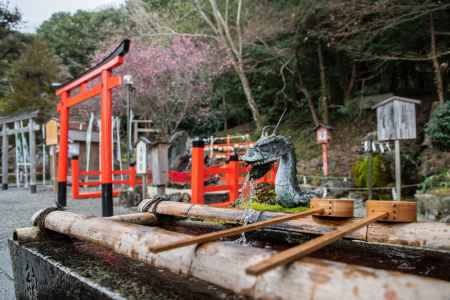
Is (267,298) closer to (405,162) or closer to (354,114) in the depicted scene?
(405,162)

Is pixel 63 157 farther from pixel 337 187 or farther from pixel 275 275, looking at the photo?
pixel 275 275

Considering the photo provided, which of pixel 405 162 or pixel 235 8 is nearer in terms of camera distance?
pixel 405 162

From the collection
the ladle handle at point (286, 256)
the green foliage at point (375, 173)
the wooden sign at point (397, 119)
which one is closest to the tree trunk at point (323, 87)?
the green foliage at point (375, 173)

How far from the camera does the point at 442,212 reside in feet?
20.3

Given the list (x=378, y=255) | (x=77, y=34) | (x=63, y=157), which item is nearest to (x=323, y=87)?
(x=63, y=157)

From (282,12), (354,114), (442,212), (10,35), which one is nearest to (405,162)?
(442,212)

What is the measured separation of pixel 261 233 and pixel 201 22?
602 inches

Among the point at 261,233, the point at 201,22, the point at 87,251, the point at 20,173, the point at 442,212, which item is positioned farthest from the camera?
the point at 201,22

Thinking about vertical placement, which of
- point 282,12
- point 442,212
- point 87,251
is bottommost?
point 442,212

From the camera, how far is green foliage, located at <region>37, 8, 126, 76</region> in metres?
22.3

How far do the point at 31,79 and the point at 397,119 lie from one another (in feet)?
59.0

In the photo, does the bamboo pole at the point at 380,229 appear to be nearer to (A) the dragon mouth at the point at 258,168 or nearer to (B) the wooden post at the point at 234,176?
(A) the dragon mouth at the point at 258,168

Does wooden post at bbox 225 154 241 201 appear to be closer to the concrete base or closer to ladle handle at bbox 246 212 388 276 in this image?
the concrete base

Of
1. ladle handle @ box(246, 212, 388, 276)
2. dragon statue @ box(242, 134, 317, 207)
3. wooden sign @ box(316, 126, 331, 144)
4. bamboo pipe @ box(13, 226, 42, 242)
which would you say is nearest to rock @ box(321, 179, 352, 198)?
wooden sign @ box(316, 126, 331, 144)
